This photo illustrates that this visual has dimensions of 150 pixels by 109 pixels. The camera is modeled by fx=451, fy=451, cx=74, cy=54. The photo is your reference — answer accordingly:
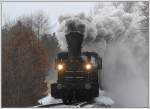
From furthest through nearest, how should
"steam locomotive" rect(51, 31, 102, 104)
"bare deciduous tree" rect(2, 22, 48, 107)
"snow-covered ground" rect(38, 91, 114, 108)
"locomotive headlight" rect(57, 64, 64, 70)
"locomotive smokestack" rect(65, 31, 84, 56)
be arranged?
1. "locomotive smokestack" rect(65, 31, 84, 56)
2. "locomotive headlight" rect(57, 64, 64, 70)
3. "steam locomotive" rect(51, 31, 102, 104)
4. "bare deciduous tree" rect(2, 22, 48, 107)
5. "snow-covered ground" rect(38, 91, 114, 108)

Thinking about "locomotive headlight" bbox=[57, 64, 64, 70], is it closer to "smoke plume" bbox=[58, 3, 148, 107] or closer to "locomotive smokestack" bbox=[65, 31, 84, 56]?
"locomotive smokestack" bbox=[65, 31, 84, 56]

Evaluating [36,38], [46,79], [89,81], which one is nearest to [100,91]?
[89,81]

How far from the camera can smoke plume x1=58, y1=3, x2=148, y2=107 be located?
39.0ft

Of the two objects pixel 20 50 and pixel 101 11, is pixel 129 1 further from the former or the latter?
pixel 20 50

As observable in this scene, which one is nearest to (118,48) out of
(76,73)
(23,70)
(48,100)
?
(76,73)

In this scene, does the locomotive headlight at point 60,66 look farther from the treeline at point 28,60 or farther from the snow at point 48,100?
the snow at point 48,100

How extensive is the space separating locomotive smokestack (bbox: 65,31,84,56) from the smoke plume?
7.1 inches

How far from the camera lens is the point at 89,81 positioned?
502 inches

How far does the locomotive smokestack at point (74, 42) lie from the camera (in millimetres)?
13031

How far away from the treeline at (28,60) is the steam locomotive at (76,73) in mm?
447

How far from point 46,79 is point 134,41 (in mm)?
2644

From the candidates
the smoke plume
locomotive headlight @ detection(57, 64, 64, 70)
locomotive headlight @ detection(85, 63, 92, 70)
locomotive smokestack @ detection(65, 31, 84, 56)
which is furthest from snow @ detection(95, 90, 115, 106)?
locomotive smokestack @ detection(65, 31, 84, 56)

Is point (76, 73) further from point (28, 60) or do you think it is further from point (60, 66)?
point (28, 60)

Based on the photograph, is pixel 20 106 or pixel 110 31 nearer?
pixel 20 106
